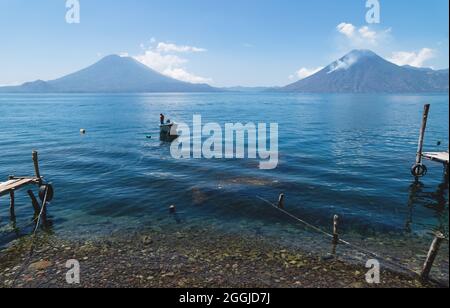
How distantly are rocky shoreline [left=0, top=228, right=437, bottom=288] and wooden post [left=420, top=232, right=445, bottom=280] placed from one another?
637 millimetres

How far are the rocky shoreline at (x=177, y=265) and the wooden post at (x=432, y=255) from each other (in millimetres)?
637

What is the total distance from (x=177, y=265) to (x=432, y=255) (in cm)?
1262

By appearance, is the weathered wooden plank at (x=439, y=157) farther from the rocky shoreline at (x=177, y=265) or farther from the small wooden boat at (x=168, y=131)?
the small wooden boat at (x=168, y=131)

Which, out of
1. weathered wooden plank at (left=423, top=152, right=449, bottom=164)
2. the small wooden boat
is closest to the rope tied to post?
weathered wooden plank at (left=423, top=152, right=449, bottom=164)

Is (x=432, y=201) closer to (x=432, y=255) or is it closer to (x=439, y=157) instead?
(x=439, y=157)

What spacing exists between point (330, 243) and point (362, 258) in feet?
6.88

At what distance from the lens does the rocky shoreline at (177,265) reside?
14.5 m

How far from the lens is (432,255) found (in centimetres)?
1397

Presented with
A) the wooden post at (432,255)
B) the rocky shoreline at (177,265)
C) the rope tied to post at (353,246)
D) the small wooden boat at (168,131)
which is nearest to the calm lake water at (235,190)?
the rope tied to post at (353,246)

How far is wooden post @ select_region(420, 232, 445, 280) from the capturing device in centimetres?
1377

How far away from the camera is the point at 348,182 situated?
30.5 m

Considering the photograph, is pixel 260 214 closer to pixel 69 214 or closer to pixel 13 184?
pixel 69 214

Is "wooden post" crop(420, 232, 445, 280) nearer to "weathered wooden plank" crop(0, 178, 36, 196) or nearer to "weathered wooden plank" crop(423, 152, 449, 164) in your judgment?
"weathered wooden plank" crop(423, 152, 449, 164)

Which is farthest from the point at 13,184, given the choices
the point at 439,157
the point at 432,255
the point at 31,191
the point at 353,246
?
the point at 439,157
